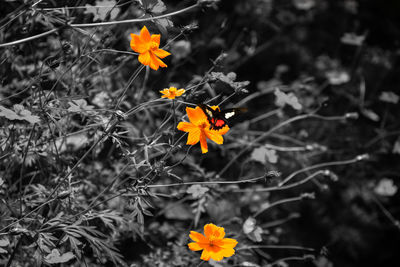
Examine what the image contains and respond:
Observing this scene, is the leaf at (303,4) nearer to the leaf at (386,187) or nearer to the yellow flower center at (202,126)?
the leaf at (386,187)

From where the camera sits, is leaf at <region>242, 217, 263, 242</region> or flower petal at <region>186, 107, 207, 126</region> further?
leaf at <region>242, 217, 263, 242</region>

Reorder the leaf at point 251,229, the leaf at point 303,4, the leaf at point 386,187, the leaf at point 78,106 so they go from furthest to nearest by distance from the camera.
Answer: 1. the leaf at point 303,4
2. the leaf at point 386,187
3. the leaf at point 251,229
4. the leaf at point 78,106

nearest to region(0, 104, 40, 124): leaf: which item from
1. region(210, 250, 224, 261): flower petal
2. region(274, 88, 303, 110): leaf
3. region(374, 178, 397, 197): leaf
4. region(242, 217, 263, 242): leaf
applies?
region(210, 250, 224, 261): flower petal

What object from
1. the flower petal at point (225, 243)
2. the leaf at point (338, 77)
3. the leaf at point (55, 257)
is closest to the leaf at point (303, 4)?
the leaf at point (338, 77)

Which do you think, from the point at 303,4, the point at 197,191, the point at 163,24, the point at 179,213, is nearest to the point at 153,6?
the point at 163,24

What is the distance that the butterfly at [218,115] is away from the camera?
1337 mm

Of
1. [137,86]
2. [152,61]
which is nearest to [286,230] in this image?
[137,86]

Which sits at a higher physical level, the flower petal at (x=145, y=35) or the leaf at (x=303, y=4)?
the flower petal at (x=145, y=35)

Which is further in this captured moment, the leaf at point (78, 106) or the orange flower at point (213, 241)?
the leaf at point (78, 106)

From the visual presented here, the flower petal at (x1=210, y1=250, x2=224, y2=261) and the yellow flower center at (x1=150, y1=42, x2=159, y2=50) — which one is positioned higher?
the yellow flower center at (x1=150, y1=42, x2=159, y2=50)

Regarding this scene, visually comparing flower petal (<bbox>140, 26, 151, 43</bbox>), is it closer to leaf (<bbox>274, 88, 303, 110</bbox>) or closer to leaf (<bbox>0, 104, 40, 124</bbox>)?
leaf (<bbox>0, 104, 40, 124</bbox>)

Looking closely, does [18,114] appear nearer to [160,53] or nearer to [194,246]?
[160,53]

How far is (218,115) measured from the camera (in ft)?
4.43

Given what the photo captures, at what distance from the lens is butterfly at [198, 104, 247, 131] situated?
4.39ft
